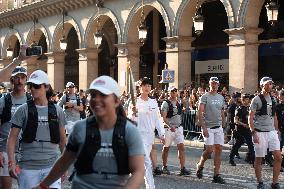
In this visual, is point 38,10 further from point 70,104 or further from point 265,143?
point 265,143

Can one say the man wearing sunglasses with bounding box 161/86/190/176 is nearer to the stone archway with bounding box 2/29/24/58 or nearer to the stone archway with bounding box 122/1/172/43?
the stone archway with bounding box 122/1/172/43

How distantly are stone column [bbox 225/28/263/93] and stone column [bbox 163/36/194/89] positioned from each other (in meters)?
3.09

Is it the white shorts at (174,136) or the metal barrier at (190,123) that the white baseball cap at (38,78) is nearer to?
the white shorts at (174,136)

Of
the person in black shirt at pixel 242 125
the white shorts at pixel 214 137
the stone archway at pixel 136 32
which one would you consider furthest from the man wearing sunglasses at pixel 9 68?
the stone archway at pixel 136 32

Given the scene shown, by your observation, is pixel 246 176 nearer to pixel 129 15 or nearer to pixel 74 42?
pixel 129 15

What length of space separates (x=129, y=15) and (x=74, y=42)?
11949 millimetres

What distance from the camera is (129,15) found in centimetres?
2644

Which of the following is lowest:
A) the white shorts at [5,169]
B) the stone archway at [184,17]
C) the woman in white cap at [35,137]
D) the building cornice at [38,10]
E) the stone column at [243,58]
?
the white shorts at [5,169]

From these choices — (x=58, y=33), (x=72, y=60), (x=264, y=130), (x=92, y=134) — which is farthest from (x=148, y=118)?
(x=72, y=60)

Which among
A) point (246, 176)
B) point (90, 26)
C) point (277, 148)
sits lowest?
point (246, 176)

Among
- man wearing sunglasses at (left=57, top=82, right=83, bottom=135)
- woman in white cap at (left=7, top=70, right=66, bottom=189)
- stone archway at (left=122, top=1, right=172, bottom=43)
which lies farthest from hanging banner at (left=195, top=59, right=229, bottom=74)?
woman in white cap at (left=7, top=70, right=66, bottom=189)

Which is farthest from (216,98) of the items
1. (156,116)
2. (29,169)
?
(29,169)

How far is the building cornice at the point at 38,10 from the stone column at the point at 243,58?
10346 millimetres

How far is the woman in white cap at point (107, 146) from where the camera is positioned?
12.5 feet
